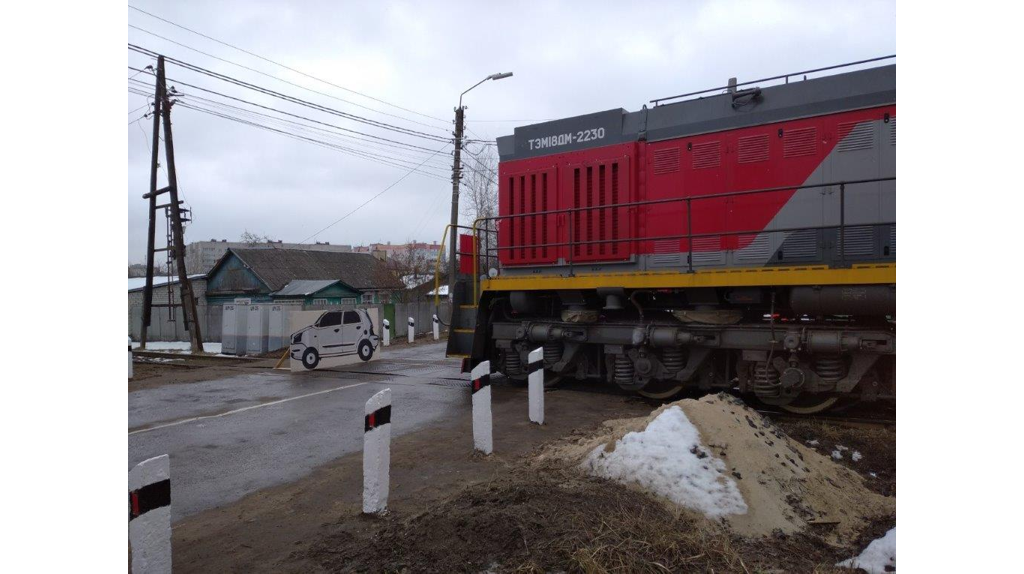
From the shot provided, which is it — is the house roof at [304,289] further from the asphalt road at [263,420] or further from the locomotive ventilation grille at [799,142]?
the locomotive ventilation grille at [799,142]

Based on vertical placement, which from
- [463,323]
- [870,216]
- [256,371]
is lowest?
[256,371]

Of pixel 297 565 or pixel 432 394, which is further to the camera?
pixel 432 394

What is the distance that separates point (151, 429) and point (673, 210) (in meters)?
7.82

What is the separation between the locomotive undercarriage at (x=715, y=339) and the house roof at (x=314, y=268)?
20208mm

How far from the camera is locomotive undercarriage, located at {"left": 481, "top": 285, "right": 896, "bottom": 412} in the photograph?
7152 millimetres

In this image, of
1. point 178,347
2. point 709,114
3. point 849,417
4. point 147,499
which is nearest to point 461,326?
point 709,114

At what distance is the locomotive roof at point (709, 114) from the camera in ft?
24.9

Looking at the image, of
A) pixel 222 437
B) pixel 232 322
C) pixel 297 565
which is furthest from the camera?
pixel 232 322

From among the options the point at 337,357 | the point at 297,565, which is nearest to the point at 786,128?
the point at 297,565

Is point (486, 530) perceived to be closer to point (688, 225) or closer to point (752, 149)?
point (688, 225)

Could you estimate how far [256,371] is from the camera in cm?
1431

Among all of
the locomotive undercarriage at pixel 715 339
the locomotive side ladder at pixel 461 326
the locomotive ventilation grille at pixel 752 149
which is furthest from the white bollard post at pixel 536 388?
the locomotive ventilation grille at pixel 752 149

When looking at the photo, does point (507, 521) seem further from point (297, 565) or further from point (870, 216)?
point (870, 216)

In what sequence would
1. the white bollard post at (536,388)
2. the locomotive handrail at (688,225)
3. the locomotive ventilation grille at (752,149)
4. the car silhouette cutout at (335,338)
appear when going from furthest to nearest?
the car silhouette cutout at (335,338) < the locomotive ventilation grille at (752,149) < the white bollard post at (536,388) < the locomotive handrail at (688,225)
